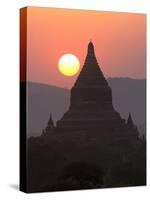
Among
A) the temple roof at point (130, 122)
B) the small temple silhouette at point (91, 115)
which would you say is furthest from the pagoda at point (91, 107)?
the temple roof at point (130, 122)

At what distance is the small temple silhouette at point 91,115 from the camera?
37.2ft

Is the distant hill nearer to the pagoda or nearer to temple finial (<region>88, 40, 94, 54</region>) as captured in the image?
the pagoda

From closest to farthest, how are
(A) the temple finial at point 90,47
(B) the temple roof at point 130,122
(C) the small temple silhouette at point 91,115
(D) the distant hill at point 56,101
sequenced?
(D) the distant hill at point 56,101 < (C) the small temple silhouette at point 91,115 < (A) the temple finial at point 90,47 < (B) the temple roof at point 130,122

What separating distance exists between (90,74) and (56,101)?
66 centimetres

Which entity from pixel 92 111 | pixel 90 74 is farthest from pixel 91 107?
pixel 90 74

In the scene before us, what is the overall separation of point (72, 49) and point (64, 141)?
126 cm

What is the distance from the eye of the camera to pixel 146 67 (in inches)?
472

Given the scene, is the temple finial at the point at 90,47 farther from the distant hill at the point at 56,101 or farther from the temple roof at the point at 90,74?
the distant hill at the point at 56,101

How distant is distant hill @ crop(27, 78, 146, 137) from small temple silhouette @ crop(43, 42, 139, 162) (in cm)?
9

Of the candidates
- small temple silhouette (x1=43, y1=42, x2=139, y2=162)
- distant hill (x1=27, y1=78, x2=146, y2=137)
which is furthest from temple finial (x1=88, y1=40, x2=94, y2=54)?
distant hill (x1=27, y1=78, x2=146, y2=137)

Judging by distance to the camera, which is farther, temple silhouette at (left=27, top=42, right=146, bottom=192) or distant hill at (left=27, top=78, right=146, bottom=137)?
temple silhouette at (left=27, top=42, right=146, bottom=192)

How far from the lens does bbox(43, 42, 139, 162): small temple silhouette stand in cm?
1135

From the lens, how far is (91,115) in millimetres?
11492

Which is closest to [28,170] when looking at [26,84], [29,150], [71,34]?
[29,150]
